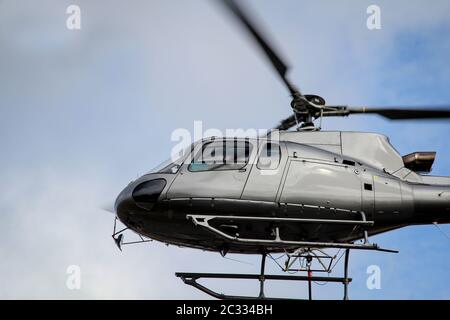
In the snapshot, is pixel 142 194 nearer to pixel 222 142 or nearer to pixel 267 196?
pixel 222 142

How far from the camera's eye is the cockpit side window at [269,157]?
14.1 m

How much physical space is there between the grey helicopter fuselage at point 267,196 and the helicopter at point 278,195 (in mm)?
21

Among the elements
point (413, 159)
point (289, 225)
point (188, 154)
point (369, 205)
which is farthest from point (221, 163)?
point (413, 159)

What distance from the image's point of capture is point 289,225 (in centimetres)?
1395

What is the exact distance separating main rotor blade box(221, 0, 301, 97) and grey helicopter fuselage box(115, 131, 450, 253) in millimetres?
1498

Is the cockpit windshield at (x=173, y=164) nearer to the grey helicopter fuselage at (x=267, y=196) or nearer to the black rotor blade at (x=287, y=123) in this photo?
the grey helicopter fuselage at (x=267, y=196)

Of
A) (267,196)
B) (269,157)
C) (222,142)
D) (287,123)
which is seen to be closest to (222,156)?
(222,142)

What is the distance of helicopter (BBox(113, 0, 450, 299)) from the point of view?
13.8 metres

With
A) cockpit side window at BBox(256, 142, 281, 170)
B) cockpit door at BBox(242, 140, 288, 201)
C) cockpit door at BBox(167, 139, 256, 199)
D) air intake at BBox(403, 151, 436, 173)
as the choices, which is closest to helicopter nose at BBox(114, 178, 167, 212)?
cockpit door at BBox(167, 139, 256, 199)

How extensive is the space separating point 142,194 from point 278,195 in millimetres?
2804

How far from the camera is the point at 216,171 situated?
14.1m

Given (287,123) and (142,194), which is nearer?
(142,194)
